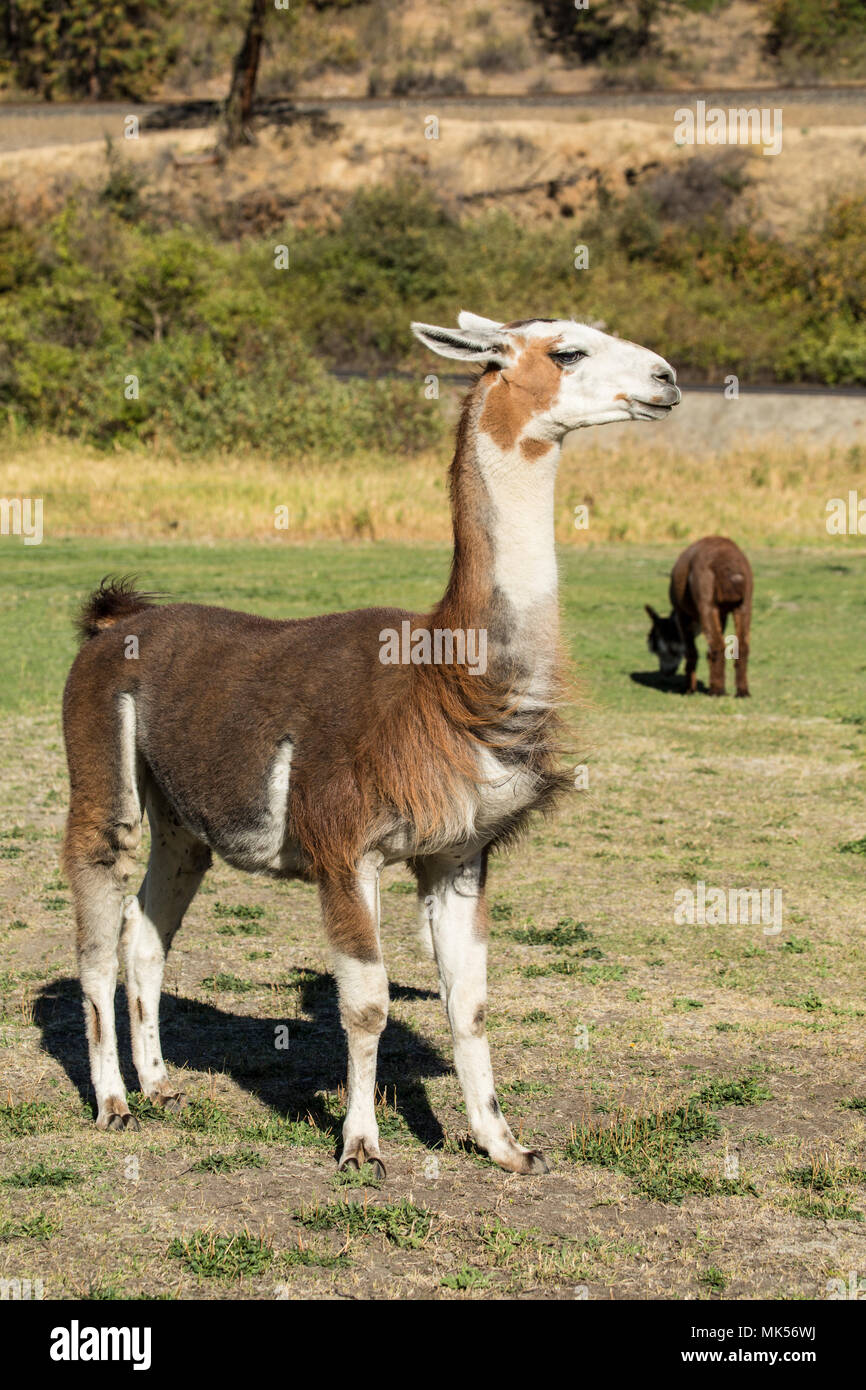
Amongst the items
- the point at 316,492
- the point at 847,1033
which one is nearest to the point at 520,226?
the point at 316,492

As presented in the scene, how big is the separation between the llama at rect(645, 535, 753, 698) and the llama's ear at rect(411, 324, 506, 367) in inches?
398

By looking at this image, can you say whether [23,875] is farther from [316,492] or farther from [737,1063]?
[316,492]

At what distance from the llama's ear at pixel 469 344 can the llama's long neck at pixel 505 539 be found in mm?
110

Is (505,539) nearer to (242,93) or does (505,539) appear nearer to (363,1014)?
(363,1014)

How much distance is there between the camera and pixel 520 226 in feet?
200

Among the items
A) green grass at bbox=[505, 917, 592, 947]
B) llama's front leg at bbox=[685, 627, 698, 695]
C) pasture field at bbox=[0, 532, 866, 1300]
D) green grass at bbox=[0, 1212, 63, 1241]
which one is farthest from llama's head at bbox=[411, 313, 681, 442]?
llama's front leg at bbox=[685, 627, 698, 695]

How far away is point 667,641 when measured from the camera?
1588cm

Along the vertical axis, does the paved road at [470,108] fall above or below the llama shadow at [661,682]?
above

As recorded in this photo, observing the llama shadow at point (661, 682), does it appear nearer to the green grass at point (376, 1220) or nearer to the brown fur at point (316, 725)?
the brown fur at point (316, 725)

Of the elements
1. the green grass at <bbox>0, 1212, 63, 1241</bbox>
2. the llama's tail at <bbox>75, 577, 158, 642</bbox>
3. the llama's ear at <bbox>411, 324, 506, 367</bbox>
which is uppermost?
the llama's ear at <bbox>411, 324, 506, 367</bbox>

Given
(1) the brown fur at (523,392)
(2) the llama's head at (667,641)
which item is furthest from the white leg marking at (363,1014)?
(2) the llama's head at (667,641)

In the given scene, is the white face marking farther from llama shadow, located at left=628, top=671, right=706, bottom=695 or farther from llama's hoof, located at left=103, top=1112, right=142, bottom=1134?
llama shadow, located at left=628, top=671, right=706, bottom=695

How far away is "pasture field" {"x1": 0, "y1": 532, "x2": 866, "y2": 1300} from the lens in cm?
471

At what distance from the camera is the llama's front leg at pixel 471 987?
5340 millimetres
